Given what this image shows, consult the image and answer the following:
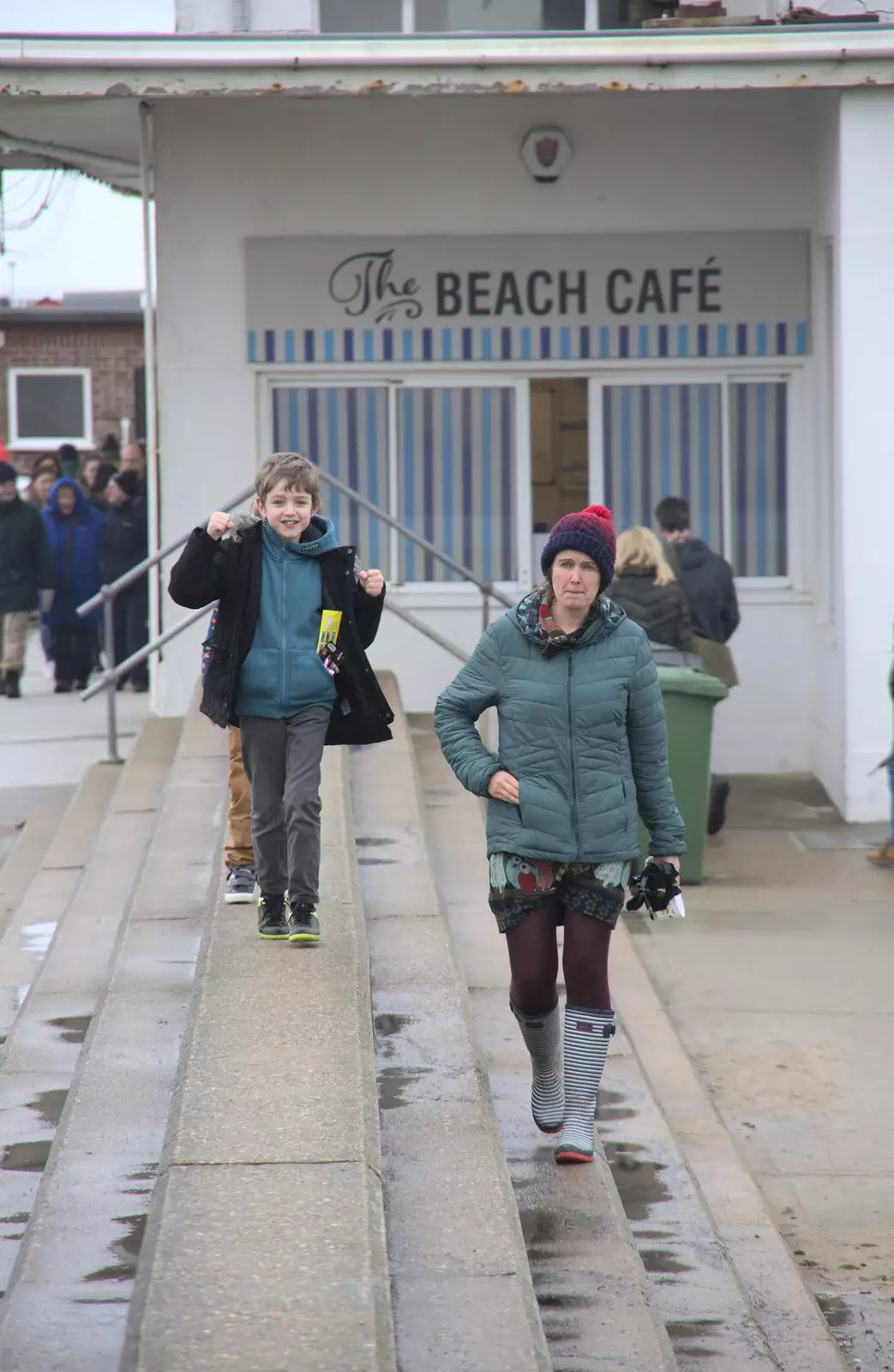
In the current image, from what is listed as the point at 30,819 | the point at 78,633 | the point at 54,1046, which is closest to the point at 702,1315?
the point at 54,1046

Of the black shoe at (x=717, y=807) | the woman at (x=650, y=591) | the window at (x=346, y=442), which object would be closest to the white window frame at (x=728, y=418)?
the window at (x=346, y=442)

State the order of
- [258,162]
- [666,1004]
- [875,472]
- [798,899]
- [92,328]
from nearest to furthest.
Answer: [666,1004] → [798,899] → [875,472] → [258,162] → [92,328]

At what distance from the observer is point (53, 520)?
48.4 ft

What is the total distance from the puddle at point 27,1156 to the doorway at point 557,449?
701 cm

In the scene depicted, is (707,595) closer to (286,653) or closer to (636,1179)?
(286,653)

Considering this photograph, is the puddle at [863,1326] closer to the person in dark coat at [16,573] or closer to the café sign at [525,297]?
the café sign at [525,297]

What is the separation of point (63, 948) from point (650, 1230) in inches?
113

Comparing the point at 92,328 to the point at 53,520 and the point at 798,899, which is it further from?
the point at 798,899

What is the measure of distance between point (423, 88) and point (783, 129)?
8.63ft

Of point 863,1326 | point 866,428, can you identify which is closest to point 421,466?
point 866,428

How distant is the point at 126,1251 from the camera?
13.3ft

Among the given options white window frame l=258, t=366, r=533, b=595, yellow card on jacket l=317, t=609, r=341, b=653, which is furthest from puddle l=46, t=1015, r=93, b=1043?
white window frame l=258, t=366, r=533, b=595

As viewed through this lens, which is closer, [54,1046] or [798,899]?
[54,1046]

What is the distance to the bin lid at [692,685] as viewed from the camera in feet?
28.4
